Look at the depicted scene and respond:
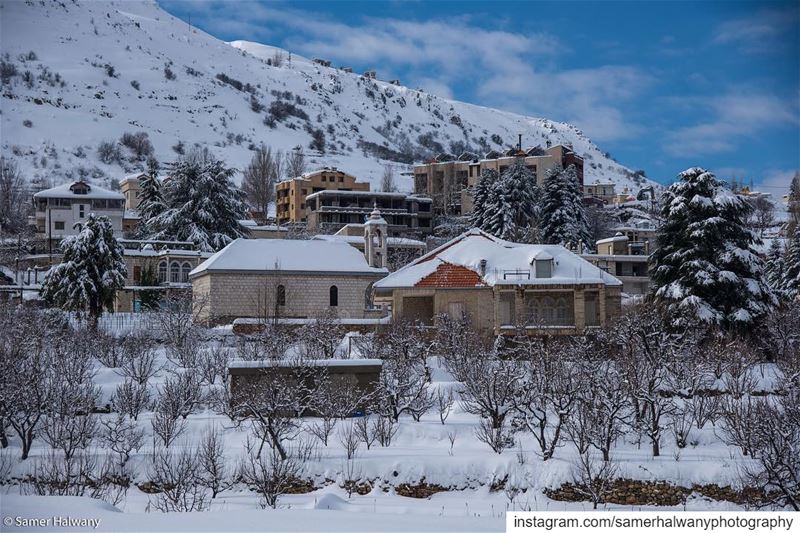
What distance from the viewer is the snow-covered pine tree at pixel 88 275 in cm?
3706

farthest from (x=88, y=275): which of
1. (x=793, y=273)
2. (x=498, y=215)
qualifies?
(x=793, y=273)

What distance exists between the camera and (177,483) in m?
16.2

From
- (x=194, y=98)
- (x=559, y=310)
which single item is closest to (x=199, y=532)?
(x=559, y=310)

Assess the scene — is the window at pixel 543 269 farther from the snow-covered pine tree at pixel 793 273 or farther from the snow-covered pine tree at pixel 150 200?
the snow-covered pine tree at pixel 150 200

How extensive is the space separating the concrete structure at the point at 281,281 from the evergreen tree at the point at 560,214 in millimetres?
24366

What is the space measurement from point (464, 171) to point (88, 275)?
60.8 metres

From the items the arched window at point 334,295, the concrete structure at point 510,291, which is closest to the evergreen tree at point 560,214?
the concrete structure at point 510,291

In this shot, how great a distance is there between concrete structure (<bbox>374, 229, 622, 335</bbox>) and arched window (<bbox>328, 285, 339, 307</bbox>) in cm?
222

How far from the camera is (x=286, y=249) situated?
41906 millimetres

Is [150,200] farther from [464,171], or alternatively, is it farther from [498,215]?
[464,171]

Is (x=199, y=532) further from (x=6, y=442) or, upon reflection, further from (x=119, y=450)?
(x=6, y=442)

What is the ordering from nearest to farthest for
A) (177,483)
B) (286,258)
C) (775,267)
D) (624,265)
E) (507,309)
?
1. (177,483)
2. (507,309)
3. (286,258)
4. (775,267)
5. (624,265)

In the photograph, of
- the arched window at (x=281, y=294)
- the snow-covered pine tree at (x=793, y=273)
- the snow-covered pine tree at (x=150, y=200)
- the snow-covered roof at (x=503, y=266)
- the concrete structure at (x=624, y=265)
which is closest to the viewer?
the snow-covered roof at (x=503, y=266)

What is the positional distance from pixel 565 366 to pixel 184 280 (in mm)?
31060
